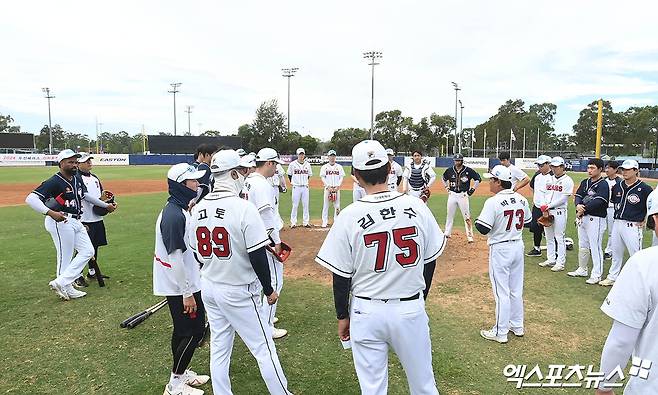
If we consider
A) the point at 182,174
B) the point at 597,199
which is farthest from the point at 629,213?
the point at 182,174

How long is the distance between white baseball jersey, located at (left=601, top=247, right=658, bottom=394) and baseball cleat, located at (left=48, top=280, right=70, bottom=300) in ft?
22.9

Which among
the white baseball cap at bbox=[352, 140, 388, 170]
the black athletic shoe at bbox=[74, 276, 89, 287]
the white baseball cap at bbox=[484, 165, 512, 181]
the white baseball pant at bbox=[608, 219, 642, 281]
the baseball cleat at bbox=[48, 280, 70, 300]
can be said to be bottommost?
the black athletic shoe at bbox=[74, 276, 89, 287]

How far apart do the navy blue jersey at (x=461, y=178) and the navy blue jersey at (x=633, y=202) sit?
12.9 feet

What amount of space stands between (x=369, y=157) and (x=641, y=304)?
1.65m

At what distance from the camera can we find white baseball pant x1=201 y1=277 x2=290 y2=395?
139 inches

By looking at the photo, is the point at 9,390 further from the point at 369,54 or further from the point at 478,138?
the point at 478,138

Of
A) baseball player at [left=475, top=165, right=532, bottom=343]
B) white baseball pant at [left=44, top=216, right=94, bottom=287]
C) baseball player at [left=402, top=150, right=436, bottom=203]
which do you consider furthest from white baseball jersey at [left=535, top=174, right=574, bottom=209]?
white baseball pant at [left=44, top=216, right=94, bottom=287]

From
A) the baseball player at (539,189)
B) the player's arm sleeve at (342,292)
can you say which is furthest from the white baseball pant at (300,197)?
the player's arm sleeve at (342,292)

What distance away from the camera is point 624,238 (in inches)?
278

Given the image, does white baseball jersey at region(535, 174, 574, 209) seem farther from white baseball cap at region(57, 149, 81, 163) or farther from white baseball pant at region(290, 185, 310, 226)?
white baseball cap at region(57, 149, 81, 163)

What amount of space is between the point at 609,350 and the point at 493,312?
14.1ft

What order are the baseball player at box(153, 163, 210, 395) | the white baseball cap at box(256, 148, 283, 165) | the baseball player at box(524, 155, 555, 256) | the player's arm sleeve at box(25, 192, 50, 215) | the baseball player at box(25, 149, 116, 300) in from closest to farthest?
the baseball player at box(153, 163, 210, 395)
the white baseball cap at box(256, 148, 283, 165)
the player's arm sleeve at box(25, 192, 50, 215)
the baseball player at box(25, 149, 116, 300)
the baseball player at box(524, 155, 555, 256)

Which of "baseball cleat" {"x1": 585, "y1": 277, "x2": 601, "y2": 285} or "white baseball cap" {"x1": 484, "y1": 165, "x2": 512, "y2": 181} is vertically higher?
"white baseball cap" {"x1": 484, "y1": 165, "x2": 512, "y2": 181}

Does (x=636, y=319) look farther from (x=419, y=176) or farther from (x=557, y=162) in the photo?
(x=419, y=176)
